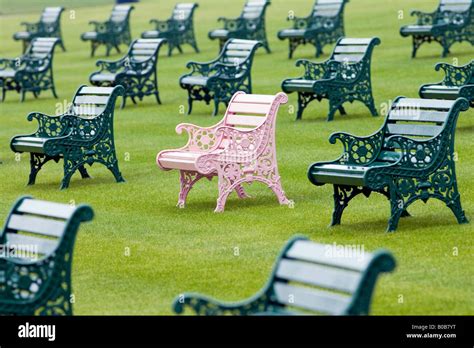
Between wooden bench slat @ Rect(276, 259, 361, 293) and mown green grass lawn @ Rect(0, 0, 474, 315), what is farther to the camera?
mown green grass lawn @ Rect(0, 0, 474, 315)

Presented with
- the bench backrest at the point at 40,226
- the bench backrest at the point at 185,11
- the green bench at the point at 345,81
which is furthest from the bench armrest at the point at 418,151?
the bench backrest at the point at 185,11

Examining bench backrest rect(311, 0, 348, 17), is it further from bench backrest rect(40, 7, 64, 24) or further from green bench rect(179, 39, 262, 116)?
bench backrest rect(40, 7, 64, 24)

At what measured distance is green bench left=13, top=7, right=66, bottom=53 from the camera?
1596 inches

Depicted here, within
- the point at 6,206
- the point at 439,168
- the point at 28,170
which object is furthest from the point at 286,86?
the point at 439,168

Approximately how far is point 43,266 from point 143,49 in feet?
61.8

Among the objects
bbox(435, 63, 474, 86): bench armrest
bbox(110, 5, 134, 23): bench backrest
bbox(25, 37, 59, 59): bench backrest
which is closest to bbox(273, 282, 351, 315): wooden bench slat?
bbox(435, 63, 474, 86): bench armrest

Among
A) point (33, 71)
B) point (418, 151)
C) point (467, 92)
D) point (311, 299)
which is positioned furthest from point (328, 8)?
point (311, 299)

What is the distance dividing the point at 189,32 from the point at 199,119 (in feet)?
40.0

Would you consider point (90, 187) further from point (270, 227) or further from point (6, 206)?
point (270, 227)

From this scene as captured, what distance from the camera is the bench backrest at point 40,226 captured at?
366 inches

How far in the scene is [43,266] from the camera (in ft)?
31.0

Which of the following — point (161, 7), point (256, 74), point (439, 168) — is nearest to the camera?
point (439, 168)

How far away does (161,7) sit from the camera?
53.9 metres

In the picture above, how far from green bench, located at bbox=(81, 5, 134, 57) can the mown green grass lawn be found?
10.8 m
